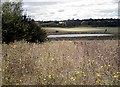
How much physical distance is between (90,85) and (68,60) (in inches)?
98.4

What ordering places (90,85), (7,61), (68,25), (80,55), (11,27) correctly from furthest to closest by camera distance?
(11,27) < (68,25) < (80,55) < (7,61) < (90,85)

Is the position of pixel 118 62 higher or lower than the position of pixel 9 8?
lower

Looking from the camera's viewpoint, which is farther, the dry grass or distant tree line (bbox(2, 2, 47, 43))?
distant tree line (bbox(2, 2, 47, 43))

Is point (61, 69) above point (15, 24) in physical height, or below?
below

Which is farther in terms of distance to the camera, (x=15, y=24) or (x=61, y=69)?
(x=15, y=24)

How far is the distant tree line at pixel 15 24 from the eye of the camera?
70.3 feet

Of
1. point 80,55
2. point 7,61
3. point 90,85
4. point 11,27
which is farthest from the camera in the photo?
point 11,27

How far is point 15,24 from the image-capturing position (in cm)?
2209

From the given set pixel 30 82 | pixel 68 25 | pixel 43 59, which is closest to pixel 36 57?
pixel 43 59

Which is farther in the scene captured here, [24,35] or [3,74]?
[24,35]

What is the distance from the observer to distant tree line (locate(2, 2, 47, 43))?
21.4 m

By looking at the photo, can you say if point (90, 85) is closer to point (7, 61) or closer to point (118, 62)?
point (118, 62)

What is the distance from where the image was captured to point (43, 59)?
9234 millimetres

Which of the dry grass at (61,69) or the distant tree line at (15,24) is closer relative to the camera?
the dry grass at (61,69)
